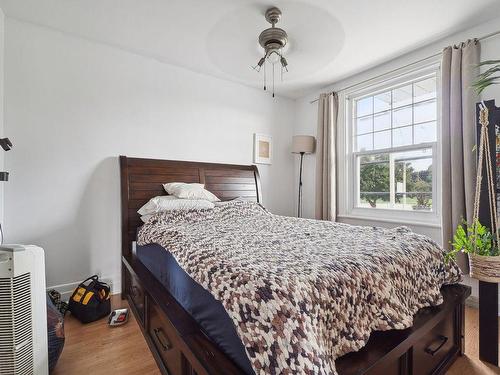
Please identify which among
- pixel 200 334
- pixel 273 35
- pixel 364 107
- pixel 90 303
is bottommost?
pixel 90 303

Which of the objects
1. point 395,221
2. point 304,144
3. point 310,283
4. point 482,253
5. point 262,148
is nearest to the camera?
point 310,283

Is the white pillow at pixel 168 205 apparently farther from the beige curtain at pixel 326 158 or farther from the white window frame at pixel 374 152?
the white window frame at pixel 374 152

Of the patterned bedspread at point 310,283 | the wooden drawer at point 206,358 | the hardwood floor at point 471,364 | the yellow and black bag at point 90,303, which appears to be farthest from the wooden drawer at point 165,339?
the hardwood floor at point 471,364

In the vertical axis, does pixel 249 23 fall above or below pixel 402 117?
above

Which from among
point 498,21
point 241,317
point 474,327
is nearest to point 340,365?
point 241,317

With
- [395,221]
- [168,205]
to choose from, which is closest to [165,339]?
[168,205]

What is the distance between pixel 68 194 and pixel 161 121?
119 cm

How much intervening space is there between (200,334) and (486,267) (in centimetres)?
160

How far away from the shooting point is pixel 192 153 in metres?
3.08

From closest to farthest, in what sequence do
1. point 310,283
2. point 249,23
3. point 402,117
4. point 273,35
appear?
point 310,283
point 273,35
point 249,23
point 402,117

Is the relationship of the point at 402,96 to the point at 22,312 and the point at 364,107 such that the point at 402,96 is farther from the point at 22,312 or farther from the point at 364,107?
the point at 22,312

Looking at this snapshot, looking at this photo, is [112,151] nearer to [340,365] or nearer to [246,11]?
[246,11]

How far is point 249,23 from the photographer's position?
6.79ft

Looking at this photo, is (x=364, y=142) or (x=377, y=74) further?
(x=364, y=142)
